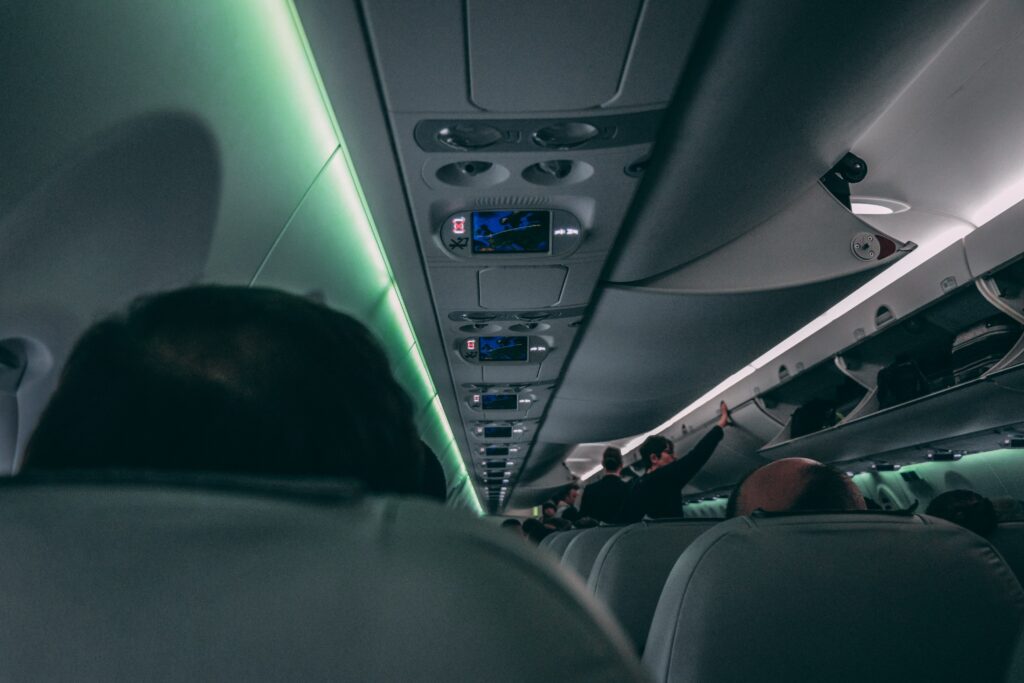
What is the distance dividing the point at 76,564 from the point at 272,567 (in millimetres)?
140

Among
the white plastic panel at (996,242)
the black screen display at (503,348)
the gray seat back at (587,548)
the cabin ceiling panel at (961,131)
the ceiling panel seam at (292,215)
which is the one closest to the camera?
the cabin ceiling panel at (961,131)

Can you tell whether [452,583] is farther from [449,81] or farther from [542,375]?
[542,375]

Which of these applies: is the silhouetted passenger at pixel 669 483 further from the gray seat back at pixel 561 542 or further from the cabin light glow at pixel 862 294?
the cabin light glow at pixel 862 294

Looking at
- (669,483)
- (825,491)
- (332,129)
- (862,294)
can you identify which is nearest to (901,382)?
(862,294)

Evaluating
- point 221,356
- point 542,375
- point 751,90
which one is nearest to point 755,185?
point 751,90

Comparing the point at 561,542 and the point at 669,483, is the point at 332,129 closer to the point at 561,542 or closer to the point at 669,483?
the point at 669,483

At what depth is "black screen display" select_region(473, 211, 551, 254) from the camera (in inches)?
158

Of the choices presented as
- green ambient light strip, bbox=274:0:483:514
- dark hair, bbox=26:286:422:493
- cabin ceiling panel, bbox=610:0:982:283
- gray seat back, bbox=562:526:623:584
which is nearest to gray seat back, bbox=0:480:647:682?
dark hair, bbox=26:286:422:493

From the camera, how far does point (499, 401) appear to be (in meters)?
8.78

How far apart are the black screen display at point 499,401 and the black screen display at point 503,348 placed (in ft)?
5.67

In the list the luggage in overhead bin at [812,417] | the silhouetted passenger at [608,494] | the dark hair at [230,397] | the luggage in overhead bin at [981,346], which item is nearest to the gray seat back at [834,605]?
the dark hair at [230,397]

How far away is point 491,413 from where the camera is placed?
946 cm

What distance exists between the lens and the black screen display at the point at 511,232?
4.02 metres

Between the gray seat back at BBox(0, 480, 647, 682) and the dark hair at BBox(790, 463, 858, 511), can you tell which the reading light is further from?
the gray seat back at BBox(0, 480, 647, 682)
